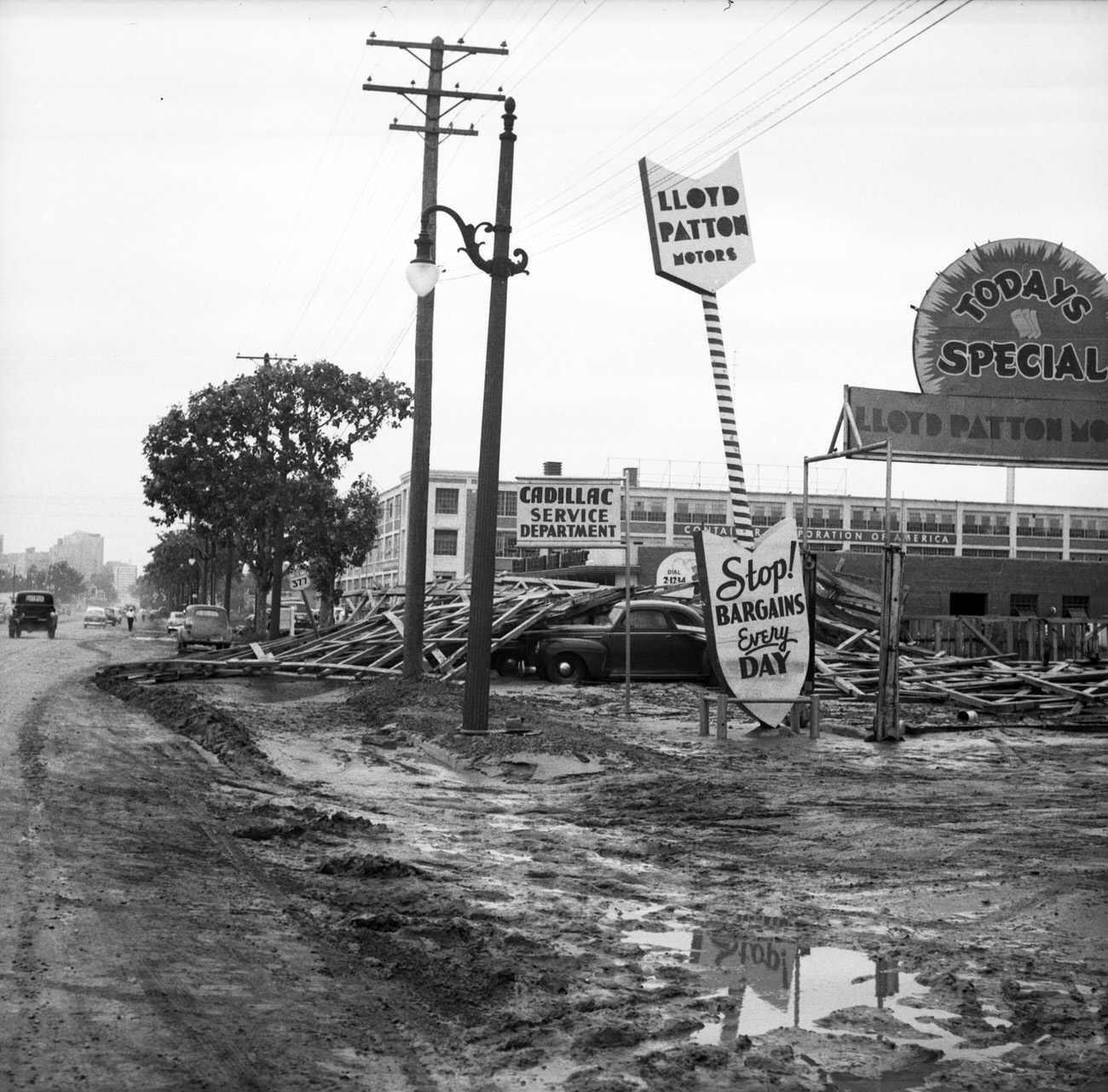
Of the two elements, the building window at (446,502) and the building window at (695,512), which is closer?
the building window at (695,512)

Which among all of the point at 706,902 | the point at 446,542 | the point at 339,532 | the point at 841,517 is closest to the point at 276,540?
the point at 339,532

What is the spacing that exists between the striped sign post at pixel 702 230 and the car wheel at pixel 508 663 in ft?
32.7

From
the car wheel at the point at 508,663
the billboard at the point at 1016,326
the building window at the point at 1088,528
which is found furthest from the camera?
the building window at the point at 1088,528

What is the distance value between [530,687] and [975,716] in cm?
905

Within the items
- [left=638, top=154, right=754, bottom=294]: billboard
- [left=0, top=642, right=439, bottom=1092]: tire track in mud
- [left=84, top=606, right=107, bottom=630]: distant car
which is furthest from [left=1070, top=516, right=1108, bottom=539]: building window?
[left=0, top=642, right=439, bottom=1092]: tire track in mud

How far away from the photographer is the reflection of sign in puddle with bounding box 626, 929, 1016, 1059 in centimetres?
510

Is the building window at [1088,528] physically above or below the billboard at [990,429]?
above

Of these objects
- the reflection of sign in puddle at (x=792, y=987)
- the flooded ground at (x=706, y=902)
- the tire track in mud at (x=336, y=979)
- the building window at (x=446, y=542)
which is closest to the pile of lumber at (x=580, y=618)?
the flooded ground at (x=706, y=902)

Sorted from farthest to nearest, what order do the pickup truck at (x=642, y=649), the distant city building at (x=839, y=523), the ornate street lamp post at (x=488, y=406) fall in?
the distant city building at (x=839, y=523), the pickup truck at (x=642, y=649), the ornate street lamp post at (x=488, y=406)

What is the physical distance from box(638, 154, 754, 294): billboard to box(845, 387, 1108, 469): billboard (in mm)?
2770

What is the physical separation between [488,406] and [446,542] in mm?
85405

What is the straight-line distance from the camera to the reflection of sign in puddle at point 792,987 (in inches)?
Result: 201

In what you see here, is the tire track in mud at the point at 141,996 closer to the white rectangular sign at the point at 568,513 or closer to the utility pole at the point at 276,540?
the white rectangular sign at the point at 568,513

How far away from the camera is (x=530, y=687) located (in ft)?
80.5
